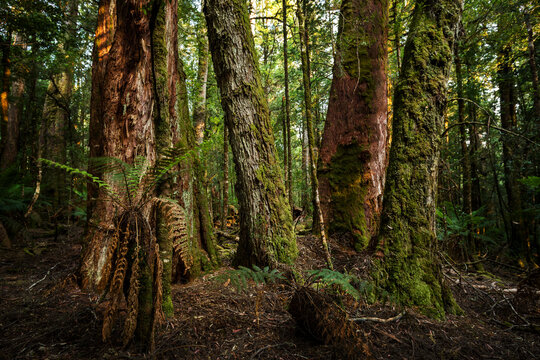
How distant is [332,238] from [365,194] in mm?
1086

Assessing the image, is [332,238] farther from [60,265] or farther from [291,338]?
[60,265]

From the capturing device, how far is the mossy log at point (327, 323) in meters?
1.68

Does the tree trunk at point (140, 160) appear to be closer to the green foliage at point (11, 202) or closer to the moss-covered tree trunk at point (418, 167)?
the moss-covered tree trunk at point (418, 167)

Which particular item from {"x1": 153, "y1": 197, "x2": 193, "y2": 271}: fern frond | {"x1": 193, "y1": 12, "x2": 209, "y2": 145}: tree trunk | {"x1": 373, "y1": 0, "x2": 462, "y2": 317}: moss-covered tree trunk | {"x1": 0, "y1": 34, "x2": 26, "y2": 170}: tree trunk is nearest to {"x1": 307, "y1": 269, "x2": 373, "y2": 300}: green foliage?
{"x1": 373, "y1": 0, "x2": 462, "y2": 317}: moss-covered tree trunk

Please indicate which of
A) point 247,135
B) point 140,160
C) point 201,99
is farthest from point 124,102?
point 201,99

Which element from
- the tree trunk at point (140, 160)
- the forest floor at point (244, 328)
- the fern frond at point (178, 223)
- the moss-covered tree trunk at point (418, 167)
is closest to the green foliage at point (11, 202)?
the forest floor at point (244, 328)

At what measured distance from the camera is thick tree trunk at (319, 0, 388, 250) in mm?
4719

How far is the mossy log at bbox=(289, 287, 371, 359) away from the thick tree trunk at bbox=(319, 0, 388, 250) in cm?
289

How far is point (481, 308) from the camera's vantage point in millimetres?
3012

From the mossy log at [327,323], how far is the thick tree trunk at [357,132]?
9.49ft

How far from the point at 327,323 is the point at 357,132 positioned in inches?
159

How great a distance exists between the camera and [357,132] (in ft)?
16.3

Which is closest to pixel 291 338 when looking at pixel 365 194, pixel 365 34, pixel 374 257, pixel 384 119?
pixel 374 257

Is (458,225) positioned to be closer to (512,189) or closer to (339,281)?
(512,189)
